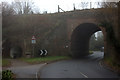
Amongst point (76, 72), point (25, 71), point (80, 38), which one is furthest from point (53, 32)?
point (76, 72)

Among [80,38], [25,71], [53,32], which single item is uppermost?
[53,32]

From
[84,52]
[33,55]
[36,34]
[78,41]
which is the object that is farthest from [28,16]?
[84,52]

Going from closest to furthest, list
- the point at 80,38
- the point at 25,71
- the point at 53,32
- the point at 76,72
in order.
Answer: the point at 76,72
the point at 25,71
the point at 53,32
the point at 80,38

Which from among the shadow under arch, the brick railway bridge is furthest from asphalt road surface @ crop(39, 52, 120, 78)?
the shadow under arch

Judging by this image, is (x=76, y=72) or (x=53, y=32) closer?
(x=76, y=72)

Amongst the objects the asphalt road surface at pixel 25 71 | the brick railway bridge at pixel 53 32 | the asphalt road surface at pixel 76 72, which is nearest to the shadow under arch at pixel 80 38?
the brick railway bridge at pixel 53 32

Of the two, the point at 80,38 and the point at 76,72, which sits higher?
the point at 80,38

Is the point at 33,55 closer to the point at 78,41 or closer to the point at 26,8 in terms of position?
the point at 78,41

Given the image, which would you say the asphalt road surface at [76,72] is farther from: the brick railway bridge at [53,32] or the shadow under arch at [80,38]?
the shadow under arch at [80,38]

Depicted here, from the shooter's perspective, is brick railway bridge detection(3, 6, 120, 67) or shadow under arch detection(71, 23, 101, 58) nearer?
brick railway bridge detection(3, 6, 120, 67)

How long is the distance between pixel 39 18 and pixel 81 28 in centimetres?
759

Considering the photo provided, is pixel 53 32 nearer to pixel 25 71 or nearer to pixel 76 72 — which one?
pixel 25 71

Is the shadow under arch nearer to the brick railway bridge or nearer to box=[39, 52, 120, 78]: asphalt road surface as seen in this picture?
the brick railway bridge

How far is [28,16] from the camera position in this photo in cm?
3700
